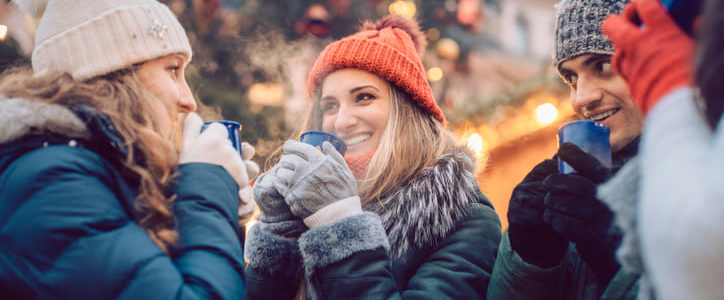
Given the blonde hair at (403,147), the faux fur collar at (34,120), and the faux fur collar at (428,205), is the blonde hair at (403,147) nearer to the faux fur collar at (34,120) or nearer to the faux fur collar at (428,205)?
the faux fur collar at (428,205)

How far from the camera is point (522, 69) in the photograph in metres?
11.3

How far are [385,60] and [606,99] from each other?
94 cm

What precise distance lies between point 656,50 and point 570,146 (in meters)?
0.41

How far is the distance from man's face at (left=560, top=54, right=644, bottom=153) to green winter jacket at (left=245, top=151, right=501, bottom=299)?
0.51m

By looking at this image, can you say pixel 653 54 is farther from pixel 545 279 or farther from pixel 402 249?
pixel 402 249

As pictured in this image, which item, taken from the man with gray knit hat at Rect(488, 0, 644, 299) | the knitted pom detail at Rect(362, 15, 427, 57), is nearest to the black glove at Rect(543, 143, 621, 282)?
the man with gray knit hat at Rect(488, 0, 644, 299)

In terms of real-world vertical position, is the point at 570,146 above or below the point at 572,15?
below

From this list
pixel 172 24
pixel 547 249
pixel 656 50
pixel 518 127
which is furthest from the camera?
pixel 518 127

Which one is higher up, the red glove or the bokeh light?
the red glove

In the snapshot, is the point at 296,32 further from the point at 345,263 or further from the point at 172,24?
the point at 345,263

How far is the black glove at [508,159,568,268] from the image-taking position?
1.37 m

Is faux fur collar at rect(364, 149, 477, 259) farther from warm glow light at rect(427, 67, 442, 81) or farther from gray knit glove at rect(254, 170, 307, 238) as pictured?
warm glow light at rect(427, 67, 442, 81)

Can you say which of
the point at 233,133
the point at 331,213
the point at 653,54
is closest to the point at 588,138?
the point at 653,54

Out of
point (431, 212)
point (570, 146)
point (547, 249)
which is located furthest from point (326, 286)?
point (570, 146)
